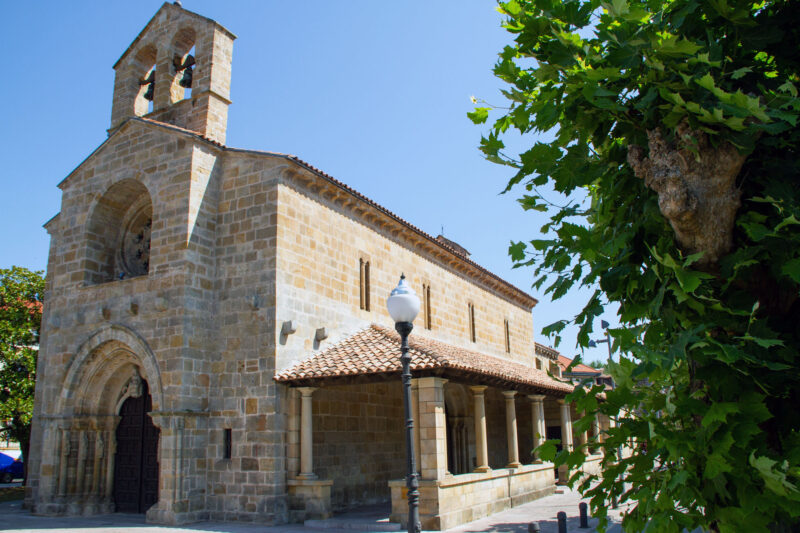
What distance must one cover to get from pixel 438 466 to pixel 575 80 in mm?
9820

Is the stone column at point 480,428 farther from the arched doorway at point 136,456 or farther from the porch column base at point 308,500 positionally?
the arched doorway at point 136,456

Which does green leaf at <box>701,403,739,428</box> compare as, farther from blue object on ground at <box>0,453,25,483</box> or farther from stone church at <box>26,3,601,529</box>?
blue object on ground at <box>0,453,25,483</box>

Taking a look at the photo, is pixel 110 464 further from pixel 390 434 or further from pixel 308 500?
pixel 390 434

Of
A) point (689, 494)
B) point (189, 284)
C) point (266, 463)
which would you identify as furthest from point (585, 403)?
point (189, 284)

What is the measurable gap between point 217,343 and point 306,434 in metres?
2.89

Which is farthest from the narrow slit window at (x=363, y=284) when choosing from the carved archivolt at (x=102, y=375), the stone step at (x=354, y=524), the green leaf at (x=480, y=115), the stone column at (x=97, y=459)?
the green leaf at (x=480, y=115)

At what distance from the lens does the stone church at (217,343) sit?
483 inches

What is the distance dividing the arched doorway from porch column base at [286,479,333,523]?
3525 millimetres

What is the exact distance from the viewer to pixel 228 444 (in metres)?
12.8

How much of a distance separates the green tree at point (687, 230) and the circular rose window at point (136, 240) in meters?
14.0

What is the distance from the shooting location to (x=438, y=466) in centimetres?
1152

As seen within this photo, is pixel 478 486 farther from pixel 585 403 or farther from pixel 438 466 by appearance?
pixel 585 403

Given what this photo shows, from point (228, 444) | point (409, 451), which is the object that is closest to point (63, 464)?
point (228, 444)

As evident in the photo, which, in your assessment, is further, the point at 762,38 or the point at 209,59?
the point at 209,59
